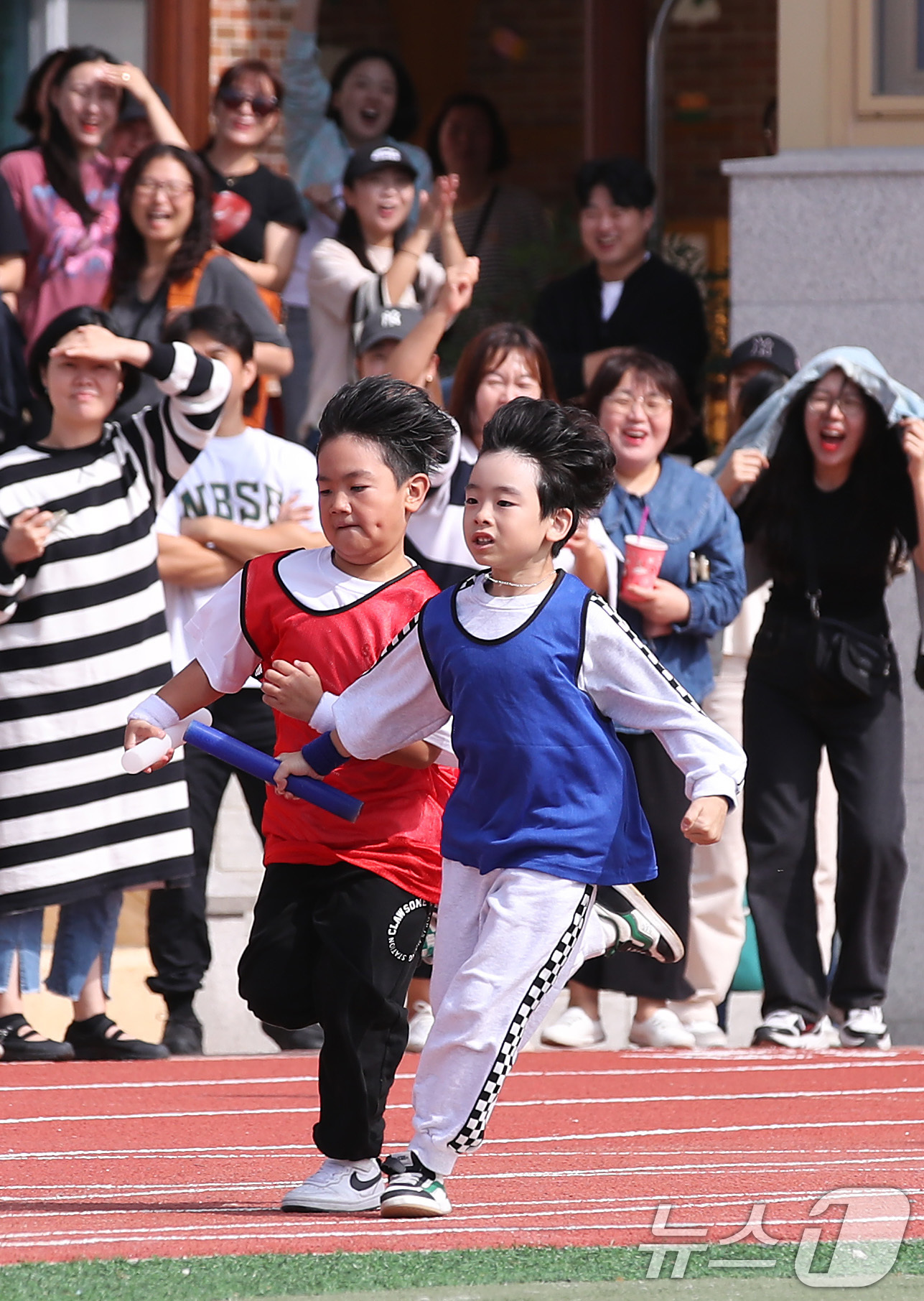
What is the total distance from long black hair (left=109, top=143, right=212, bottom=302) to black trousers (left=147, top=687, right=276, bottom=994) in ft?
5.88

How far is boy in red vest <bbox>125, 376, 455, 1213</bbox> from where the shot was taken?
4449 millimetres

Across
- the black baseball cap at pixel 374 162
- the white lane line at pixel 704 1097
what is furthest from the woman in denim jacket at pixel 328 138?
the white lane line at pixel 704 1097

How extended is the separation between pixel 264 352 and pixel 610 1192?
14.5 feet

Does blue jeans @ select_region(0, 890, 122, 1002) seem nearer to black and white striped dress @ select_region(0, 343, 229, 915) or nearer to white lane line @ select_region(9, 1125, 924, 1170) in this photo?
black and white striped dress @ select_region(0, 343, 229, 915)

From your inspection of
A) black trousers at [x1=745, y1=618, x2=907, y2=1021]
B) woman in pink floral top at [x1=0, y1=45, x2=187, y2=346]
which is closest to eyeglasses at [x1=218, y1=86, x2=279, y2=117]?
woman in pink floral top at [x1=0, y1=45, x2=187, y2=346]

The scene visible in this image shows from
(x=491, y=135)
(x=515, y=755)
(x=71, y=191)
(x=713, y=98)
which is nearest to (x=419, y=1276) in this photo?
(x=515, y=755)

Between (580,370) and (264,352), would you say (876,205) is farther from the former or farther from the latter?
(264,352)

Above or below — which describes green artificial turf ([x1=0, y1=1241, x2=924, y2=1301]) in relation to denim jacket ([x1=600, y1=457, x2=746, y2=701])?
below

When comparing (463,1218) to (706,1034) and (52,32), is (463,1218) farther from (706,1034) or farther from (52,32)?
(52,32)

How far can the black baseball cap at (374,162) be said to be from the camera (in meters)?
8.68

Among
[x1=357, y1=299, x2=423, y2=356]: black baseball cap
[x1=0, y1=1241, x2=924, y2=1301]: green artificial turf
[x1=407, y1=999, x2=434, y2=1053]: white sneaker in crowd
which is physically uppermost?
[x1=357, y1=299, x2=423, y2=356]: black baseball cap

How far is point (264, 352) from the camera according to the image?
8.23 metres

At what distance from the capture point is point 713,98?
16312mm

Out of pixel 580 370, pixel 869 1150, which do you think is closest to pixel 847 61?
pixel 580 370
